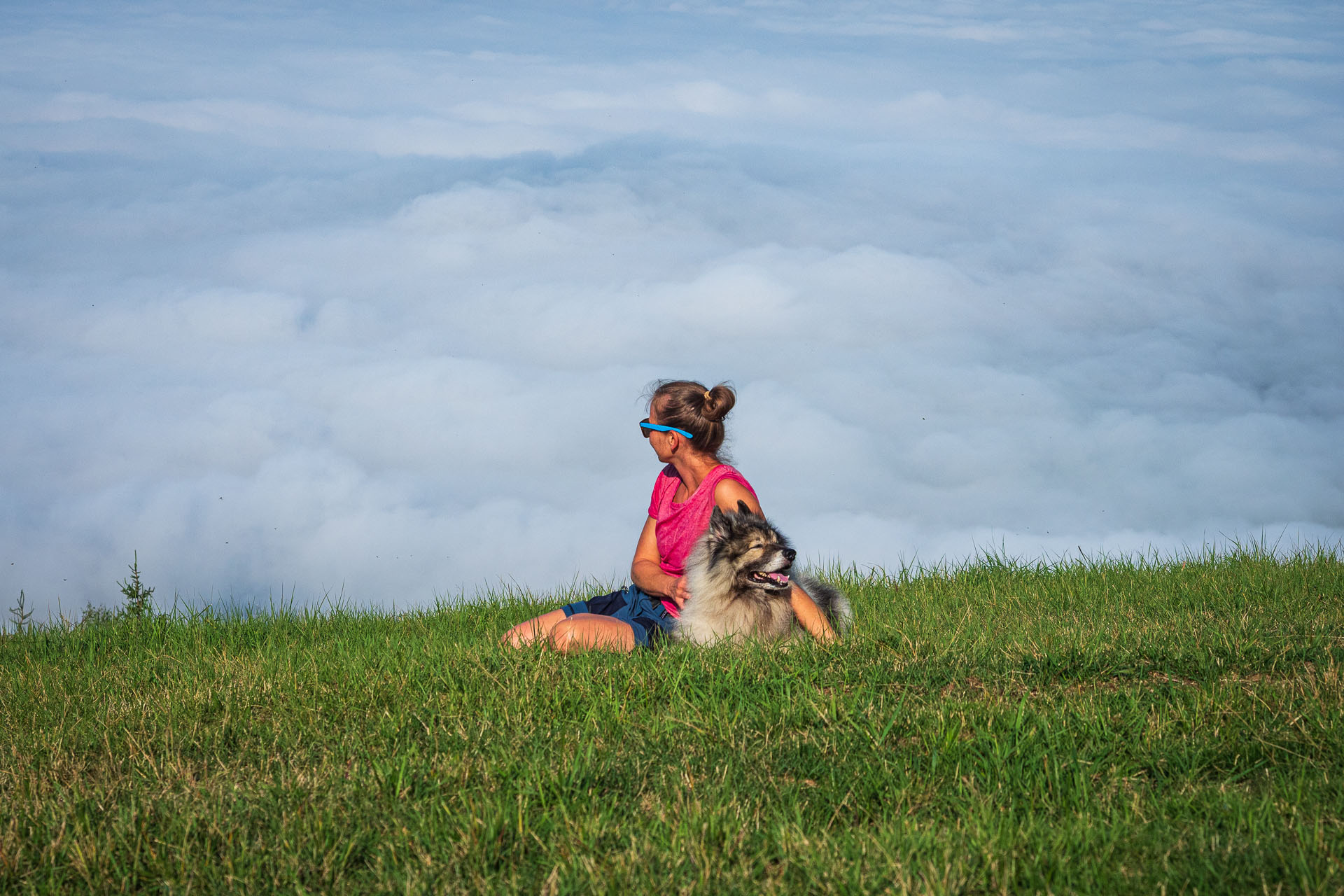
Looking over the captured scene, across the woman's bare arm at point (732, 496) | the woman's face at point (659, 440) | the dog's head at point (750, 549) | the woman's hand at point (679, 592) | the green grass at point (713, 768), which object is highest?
the woman's face at point (659, 440)

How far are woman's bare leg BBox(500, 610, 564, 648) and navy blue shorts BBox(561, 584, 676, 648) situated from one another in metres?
0.11

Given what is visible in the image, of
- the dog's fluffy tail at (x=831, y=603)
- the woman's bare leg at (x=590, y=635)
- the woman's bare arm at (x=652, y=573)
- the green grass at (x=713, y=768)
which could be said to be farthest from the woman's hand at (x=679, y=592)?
the dog's fluffy tail at (x=831, y=603)

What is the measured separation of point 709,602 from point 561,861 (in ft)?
9.40

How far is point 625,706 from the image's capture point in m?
5.36

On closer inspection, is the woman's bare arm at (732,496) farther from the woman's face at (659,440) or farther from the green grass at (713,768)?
the green grass at (713,768)

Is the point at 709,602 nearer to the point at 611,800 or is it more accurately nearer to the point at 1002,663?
the point at 1002,663

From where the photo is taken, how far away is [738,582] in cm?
630

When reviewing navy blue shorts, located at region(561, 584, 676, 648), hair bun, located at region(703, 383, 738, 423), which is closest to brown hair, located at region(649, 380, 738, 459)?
hair bun, located at region(703, 383, 738, 423)

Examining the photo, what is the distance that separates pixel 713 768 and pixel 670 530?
2.86 meters

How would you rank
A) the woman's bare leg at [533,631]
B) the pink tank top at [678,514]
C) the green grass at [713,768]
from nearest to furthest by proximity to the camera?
the green grass at [713,768]
the woman's bare leg at [533,631]
the pink tank top at [678,514]

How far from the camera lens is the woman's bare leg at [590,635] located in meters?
6.55

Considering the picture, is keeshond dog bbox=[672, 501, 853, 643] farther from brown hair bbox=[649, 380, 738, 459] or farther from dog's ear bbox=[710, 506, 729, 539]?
brown hair bbox=[649, 380, 738, 459]

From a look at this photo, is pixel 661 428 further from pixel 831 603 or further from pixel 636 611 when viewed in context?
pixel 831 603

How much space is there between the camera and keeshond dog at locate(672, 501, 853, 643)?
20.1 ft
